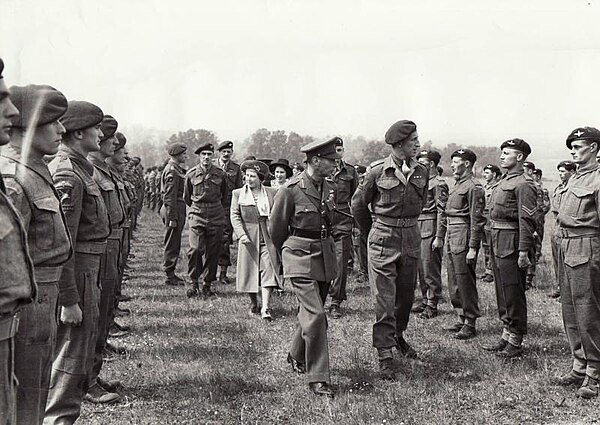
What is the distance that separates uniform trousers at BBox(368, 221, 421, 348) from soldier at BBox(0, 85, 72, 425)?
3.69 meters

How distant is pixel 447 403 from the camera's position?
220 inches

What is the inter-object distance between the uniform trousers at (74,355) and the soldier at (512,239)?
460 cm

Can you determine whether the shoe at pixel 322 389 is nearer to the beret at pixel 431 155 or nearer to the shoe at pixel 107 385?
the shoe at pixel 107 385

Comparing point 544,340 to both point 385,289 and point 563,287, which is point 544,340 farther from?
point 385,289

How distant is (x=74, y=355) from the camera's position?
4625 mm

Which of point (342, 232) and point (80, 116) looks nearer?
point (80, 116)

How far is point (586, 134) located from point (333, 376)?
3402 mm

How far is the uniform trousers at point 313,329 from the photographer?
583 cm

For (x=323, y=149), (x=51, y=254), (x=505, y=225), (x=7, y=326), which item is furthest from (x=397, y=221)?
(x=7, y=326)

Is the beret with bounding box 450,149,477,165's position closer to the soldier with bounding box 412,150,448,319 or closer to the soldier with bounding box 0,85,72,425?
the soldier with bounding box 412,150,448,319

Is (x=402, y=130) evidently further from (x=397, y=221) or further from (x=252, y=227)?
(x=252, y=227)

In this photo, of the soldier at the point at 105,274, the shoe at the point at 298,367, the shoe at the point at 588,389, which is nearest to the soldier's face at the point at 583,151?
the shoe at the point at 588,389

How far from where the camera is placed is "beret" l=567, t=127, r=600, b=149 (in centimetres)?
595

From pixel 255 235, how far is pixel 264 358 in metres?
3.00
